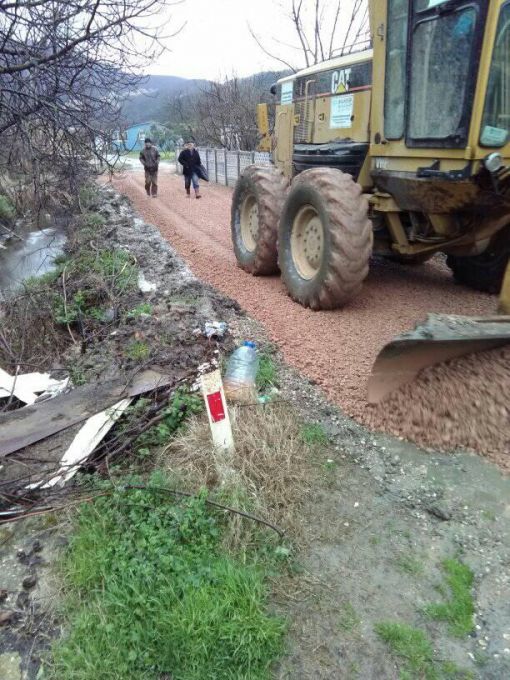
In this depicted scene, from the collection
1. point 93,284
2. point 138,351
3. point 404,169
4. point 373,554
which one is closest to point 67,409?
point 138,351

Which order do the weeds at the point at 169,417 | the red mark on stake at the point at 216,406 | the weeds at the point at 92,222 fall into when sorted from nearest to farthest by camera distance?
the red mark on stake at the point at 216,406 → the weeds at the point at 169,417 → the weeds at the point at 92,222

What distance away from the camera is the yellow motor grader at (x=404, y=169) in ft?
11.5

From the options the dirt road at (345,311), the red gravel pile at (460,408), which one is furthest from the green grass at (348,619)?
the dirt road at (345,311)

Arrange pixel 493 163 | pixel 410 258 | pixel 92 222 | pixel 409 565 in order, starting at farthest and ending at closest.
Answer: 1. pixel 92 222
2. pixel 410 258
3. pixel 493 163
4. pixel 409 565

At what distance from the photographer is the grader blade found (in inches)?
118

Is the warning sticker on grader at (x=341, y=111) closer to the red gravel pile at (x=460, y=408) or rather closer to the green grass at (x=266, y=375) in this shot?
the green grass at (x=266, y=375)

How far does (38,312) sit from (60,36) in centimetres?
320

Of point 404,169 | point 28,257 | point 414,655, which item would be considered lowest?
point 28,257

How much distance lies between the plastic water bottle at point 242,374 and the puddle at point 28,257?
6.15 m

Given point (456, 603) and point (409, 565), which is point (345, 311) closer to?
point (409, 565)

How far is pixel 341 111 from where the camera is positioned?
543 centimetres

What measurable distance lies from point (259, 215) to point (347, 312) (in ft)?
5.96

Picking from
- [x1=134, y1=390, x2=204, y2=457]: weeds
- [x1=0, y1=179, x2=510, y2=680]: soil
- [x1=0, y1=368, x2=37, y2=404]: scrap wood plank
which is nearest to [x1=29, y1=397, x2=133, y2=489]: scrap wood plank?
[x1=134, y1=390, x2=204, y2=457]: weeds

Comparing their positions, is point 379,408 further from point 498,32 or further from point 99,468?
point 498,32
